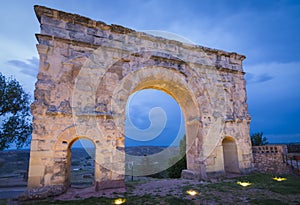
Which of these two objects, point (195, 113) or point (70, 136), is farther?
point (195, 113)

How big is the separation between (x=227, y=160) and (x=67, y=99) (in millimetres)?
8328

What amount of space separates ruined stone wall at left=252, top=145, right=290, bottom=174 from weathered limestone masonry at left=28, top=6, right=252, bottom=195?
811 millimetres

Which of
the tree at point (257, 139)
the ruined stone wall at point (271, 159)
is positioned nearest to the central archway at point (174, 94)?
the ruined stone wall at point (271, 159)

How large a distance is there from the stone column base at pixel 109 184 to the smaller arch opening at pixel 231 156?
583 centimetres

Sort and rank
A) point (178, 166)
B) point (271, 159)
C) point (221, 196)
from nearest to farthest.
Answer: point (221, 196) < point (271, 159) < point (178, 166)

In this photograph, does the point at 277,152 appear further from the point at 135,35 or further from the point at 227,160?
the point at 135,35

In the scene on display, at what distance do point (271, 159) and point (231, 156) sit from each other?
1.98m

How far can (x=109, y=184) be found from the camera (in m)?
6.12

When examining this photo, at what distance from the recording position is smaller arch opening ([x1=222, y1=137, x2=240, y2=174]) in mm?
8828

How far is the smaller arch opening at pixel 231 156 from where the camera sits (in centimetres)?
883

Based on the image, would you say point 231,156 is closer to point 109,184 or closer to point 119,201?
point 109,184

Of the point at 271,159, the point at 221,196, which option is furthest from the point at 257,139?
the point at 221,196

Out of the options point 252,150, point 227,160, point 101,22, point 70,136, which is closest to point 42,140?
point 70,136

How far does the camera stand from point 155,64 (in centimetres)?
797
